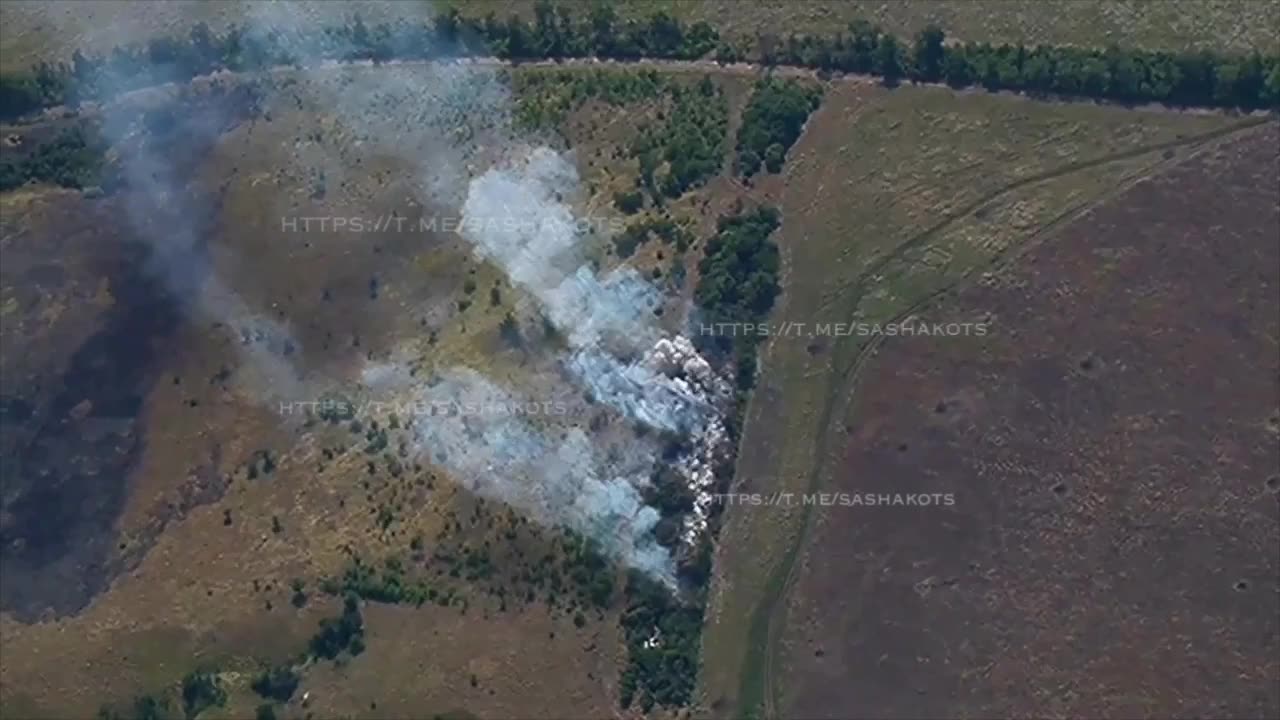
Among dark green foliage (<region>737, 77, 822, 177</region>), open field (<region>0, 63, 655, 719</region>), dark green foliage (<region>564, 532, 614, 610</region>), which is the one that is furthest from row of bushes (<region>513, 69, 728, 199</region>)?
dark green foliage (<region>564, 532, 614, 610</region>)

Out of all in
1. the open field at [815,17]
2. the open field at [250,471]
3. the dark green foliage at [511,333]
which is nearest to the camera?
the open field at [250,471]

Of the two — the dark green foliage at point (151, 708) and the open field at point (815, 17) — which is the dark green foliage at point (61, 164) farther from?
the dark green foliage at point (151, 708)

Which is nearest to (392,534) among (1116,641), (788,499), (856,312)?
(788,499)

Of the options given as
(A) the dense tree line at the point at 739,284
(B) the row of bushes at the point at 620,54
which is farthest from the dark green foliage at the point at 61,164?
(A) the dense tree line at the point at 739,284

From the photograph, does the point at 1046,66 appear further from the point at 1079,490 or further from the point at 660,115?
the point at 1079,490

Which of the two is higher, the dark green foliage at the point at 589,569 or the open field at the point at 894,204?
the open field at the point at 894,204

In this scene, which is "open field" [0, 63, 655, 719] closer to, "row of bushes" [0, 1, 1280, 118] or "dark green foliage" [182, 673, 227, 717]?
"dark green foliage" [182, 673, 227, 717]

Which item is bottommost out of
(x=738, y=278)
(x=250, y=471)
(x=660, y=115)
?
(x=250, y=471)

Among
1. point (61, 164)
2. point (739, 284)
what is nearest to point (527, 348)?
point (739, 284)
